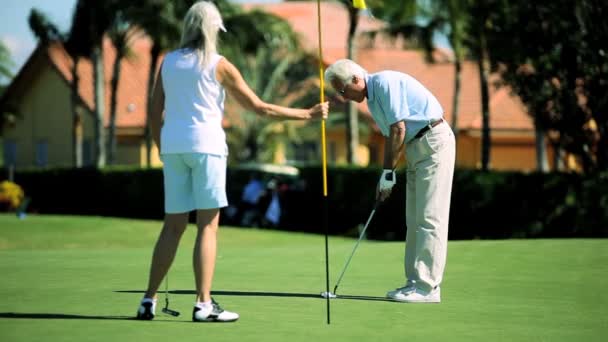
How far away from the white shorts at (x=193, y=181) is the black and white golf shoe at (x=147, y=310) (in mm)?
576

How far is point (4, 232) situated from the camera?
23.5 meters

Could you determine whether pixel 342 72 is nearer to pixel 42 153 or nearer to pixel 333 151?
pixel 333 151

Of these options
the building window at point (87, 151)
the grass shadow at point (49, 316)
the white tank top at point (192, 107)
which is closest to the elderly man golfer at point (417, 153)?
the white tank top at point (192, 107)

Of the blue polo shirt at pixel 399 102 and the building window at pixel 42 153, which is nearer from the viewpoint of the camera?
the blue polo shirt at pixel 399 102

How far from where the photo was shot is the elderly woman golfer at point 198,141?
7461mm

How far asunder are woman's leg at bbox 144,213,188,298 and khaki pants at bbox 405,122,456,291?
201 centimetres

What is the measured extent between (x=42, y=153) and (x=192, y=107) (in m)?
48.5

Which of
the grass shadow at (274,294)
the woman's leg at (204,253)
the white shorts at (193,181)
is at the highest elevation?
the white shorts at (193,181)

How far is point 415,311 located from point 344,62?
1885mm

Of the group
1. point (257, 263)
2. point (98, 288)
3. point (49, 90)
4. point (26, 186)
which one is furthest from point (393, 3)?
point (98, 288)

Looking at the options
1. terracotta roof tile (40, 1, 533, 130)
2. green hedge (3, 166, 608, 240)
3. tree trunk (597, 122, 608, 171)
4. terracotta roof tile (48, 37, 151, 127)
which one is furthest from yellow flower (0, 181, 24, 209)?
tree trunk (597, 122, 608, 171)

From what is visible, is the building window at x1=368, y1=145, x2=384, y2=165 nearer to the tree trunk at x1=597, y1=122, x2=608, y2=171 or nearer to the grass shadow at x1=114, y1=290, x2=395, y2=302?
the tree trunk at x1=597, y1=122, x2=608, y2=171

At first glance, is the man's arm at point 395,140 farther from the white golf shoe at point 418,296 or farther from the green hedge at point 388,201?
the green hedge at point 388,201

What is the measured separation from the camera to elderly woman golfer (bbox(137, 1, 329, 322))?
7461 millimetres
